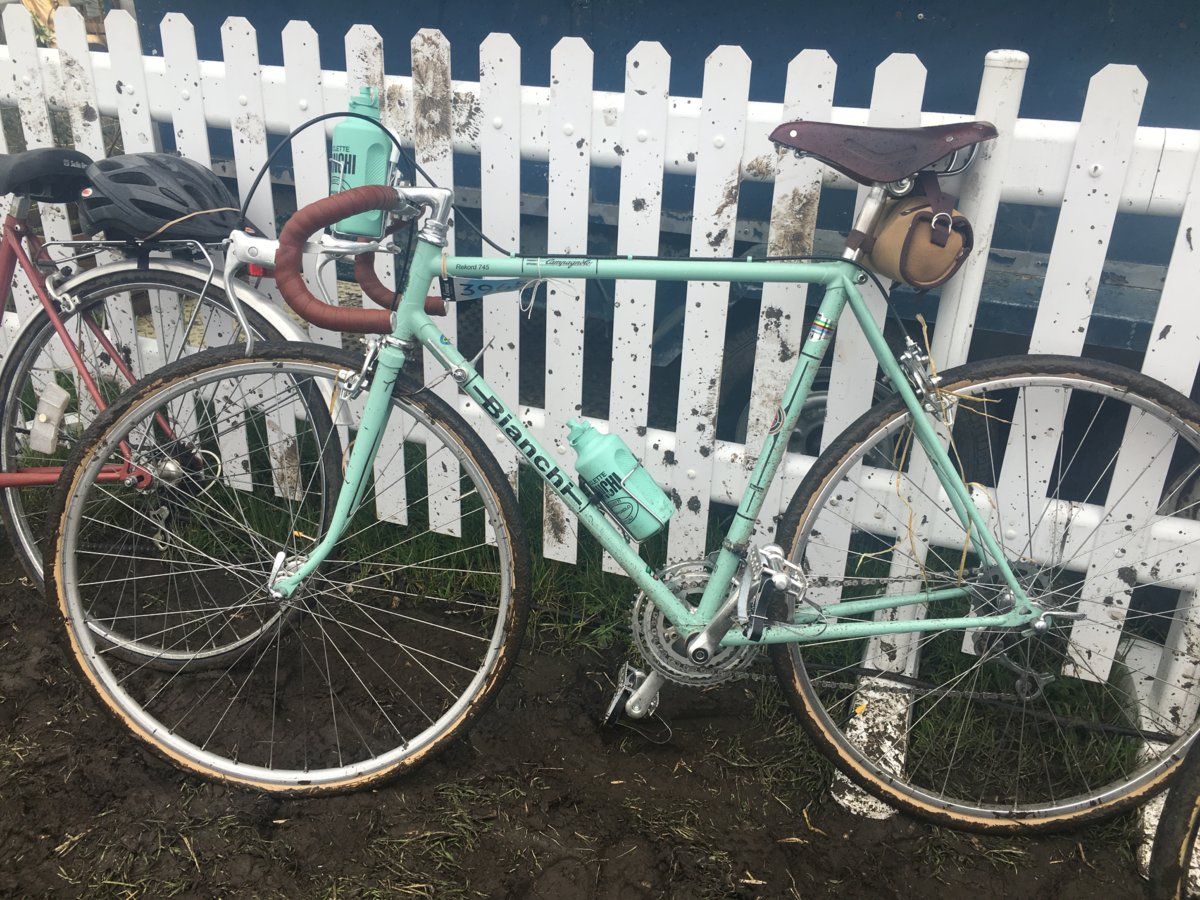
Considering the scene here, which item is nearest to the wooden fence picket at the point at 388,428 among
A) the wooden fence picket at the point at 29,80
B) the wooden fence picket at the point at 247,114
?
the wooden fence picket at the point at 247,114

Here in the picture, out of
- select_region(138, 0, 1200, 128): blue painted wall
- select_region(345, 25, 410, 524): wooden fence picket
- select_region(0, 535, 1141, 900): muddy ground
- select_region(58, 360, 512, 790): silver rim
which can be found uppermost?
select_region(138, 0, 1200, 128): blue painted wall

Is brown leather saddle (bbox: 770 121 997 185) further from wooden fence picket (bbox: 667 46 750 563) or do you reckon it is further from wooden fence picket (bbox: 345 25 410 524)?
wooden fence picket (bbox: 345 25 410 524)

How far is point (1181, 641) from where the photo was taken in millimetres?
2469

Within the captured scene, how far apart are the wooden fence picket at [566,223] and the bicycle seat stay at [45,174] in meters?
1.49

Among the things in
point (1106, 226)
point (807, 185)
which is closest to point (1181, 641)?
point (1106, 226)

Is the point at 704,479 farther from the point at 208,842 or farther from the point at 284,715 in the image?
the point at 208,842

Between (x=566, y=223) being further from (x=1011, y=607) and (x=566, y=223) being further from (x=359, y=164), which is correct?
(x=1011, y=607)

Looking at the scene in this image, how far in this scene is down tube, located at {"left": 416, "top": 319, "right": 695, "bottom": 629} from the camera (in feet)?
7.05

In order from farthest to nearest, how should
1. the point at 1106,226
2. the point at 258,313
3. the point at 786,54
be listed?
the point at 786,54
the point at 258,313
the point at 1106,226

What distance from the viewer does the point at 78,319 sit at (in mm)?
3033

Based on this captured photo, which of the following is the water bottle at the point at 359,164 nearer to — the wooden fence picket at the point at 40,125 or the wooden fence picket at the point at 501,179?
the wooden fence picket at the point at 501,179

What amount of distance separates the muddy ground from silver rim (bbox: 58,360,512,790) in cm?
14

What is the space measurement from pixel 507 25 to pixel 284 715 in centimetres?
264

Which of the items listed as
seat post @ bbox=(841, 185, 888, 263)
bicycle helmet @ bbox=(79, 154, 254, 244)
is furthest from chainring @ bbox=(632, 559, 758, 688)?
bicycle helmet @ bbox=(79, 154, 254, 244)
